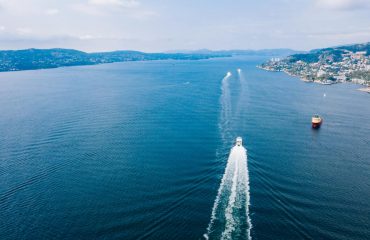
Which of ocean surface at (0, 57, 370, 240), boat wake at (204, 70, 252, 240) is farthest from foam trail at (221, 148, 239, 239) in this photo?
ocean surface at (0, 57, 370, 240)

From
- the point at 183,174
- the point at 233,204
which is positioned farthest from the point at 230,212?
the point at 183,174

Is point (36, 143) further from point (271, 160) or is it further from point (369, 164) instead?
point (369, 164)

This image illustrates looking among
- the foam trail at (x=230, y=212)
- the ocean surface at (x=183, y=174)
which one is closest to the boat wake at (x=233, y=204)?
the foam trail at (x=230, y=212)

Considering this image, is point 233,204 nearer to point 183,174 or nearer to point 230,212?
point 230,212

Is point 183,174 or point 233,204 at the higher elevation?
point 183,174

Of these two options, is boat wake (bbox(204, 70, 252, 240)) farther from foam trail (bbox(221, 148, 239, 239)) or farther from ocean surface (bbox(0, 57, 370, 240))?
ocean surface (bbox(0, 57, 370, 240))

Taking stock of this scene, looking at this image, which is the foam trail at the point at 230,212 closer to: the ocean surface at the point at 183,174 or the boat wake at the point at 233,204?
the boat wake at the point at 233,204
